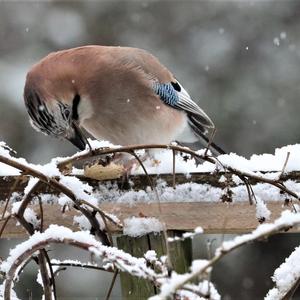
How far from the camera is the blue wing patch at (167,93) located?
3.90 m

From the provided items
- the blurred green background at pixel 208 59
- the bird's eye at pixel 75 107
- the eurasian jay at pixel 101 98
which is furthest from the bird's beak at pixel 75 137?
the blurred green background at pixel 208 59

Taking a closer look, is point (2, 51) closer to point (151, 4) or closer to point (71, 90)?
point (151, 4)

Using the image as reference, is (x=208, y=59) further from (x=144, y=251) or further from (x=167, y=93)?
(x=144, y=251)

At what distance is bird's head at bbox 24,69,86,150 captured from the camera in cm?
340

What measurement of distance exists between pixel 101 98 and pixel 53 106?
0.25 metres

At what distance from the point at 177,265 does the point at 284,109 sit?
676cm

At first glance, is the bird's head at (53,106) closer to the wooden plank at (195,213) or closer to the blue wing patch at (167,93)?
the blue wing patch at (167,93)

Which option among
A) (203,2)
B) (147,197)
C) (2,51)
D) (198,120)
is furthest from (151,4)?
(147,197)

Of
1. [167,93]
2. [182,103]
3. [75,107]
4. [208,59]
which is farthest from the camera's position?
[208,59]

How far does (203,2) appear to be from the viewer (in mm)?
9680

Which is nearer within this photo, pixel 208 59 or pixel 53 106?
pixel 53 106

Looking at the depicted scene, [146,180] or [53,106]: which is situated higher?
[53,106]

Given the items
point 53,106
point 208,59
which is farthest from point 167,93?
point 208,59

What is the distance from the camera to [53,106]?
3.50 meters
